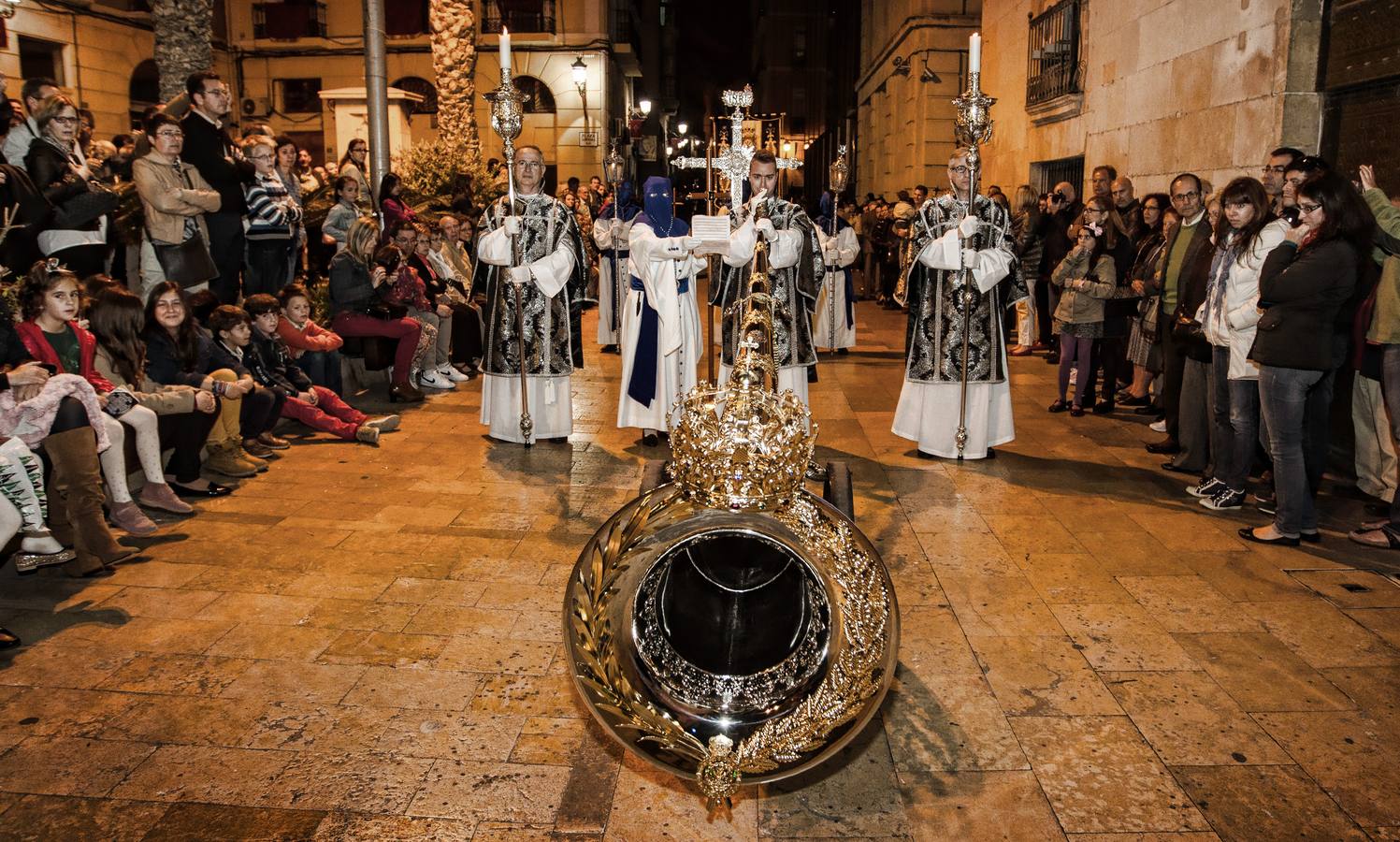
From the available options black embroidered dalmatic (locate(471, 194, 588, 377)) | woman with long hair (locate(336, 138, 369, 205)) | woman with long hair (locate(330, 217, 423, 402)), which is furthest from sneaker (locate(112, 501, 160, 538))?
woman with long hair (locate(336, 138, 369, 205))

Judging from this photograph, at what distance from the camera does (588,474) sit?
730cm

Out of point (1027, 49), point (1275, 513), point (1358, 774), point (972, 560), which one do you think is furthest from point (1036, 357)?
point (1358, 774)

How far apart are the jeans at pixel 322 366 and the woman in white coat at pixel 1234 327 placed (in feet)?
22.3

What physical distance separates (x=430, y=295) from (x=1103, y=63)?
26.6 ft

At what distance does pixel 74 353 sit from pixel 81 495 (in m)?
0.91

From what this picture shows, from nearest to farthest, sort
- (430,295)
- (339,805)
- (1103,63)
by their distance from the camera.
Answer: (339,805), (430,295), (1103,63)

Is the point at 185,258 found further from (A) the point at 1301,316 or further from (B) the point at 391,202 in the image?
(A) the point at 1301,316

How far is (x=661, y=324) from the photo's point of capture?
321 inches

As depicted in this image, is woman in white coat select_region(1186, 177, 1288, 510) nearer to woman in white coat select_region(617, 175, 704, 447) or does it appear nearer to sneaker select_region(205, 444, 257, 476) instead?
woman in white coat select_region(617, 175, 704, 447)

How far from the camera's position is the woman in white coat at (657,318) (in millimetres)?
7988

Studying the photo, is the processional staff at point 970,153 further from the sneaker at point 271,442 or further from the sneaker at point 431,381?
the sneaker at point 431,381

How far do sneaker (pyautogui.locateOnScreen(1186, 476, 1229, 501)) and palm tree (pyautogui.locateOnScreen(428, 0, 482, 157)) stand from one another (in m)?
14.9

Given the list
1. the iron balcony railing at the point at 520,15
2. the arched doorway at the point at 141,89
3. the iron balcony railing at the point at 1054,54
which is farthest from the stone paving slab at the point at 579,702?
the iron balcony railing at the point at 520,15

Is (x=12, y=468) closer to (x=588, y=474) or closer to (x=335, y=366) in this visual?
(x=588, y=474)
